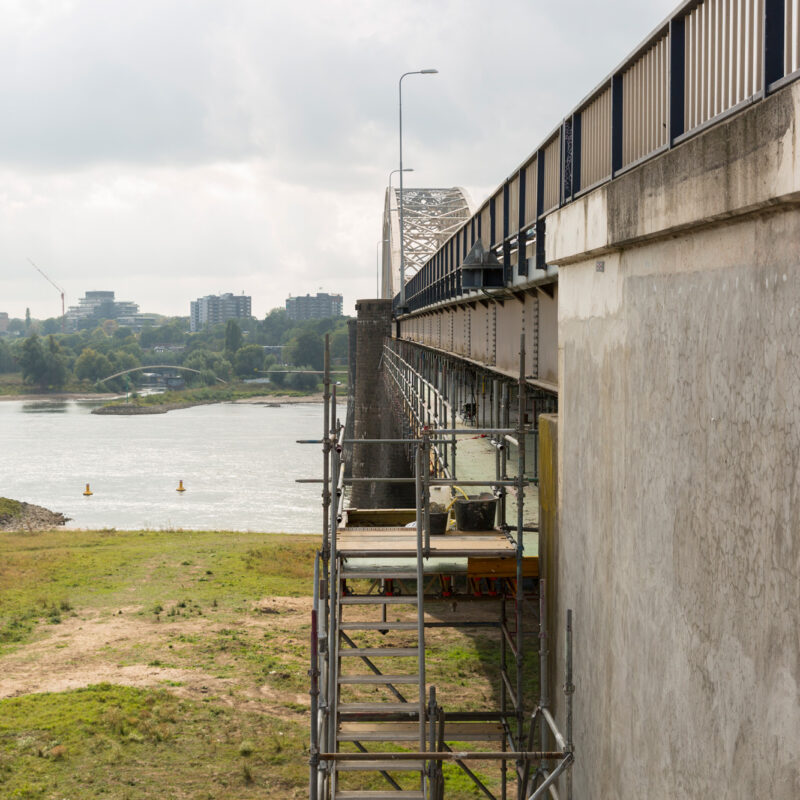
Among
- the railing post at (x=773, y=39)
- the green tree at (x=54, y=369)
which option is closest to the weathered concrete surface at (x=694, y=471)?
the railing post at (x=773, y=39)

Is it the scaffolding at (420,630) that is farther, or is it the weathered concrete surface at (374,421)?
the weathered concrete surface at (374,421)

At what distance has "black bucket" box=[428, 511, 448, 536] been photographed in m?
12.3

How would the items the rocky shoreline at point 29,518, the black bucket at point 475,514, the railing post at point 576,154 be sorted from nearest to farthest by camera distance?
the railing post at point 576,154, the black bucket at point 475,514, the rocky shoreline at point 29,518

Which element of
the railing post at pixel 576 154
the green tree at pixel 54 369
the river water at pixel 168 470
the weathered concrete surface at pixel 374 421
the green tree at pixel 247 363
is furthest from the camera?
the green tree at pixel 247 363

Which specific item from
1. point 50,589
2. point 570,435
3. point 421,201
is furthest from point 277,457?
point 570,435

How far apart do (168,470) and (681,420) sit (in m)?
66.4

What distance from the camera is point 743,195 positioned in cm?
514

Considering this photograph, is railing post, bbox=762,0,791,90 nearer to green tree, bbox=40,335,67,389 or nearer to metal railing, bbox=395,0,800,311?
metal railing, bbox=395,0,800,311

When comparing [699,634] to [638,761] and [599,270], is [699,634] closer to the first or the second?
[638,761]

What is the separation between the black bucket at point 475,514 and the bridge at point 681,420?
1576mm

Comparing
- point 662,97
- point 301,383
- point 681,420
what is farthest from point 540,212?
point 301,383

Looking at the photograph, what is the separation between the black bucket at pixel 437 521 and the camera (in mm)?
12312

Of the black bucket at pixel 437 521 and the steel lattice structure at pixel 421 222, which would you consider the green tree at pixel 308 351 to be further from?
the black bucket at pixel 437 521

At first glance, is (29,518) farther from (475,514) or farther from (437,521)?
(475,514)
